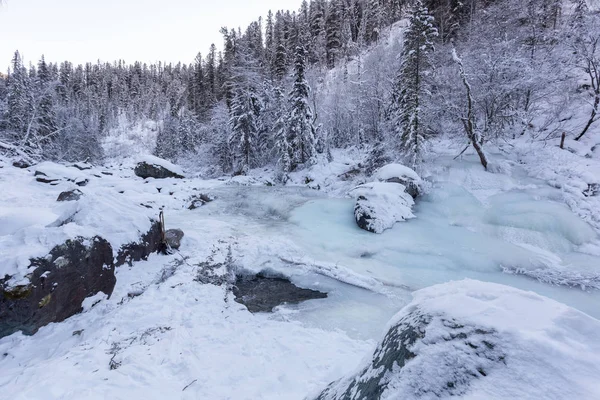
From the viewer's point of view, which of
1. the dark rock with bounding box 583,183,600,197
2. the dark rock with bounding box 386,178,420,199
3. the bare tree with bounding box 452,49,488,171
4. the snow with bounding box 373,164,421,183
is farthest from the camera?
the bare tree with bounding box 452,49,488,171

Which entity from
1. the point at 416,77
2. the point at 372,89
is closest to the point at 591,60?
the point at 416,77

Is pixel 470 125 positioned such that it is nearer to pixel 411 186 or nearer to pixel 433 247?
pixel 411 186

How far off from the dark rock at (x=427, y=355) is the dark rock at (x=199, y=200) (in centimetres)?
1431

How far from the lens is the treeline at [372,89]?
50.4 feet

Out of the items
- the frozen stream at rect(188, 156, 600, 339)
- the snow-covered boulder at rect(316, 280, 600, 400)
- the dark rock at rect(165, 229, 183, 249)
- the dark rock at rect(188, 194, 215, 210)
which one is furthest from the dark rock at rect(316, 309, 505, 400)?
the dark rock at rect(188, 194, 215, 210)

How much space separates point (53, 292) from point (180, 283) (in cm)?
222

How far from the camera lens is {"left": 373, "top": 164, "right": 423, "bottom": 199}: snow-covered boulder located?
45.4ft

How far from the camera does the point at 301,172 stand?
23.0 metres

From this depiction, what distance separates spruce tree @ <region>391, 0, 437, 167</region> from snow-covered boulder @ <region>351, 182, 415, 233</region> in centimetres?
401

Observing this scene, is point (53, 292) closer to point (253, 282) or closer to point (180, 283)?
A: point (180, 283)

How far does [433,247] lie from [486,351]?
901cm

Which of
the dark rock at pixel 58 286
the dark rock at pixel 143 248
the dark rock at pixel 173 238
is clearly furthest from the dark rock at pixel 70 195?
the dark rock at pixel 58 286

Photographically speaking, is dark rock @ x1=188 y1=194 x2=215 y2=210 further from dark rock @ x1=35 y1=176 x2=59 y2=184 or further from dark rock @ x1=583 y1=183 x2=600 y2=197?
dark rock @ x1=583 y1=183 x2=600 y2=197

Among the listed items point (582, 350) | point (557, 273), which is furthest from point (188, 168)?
point (582, 350)
